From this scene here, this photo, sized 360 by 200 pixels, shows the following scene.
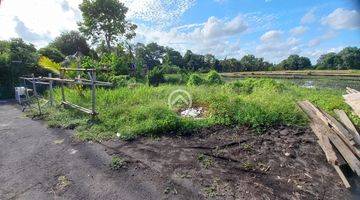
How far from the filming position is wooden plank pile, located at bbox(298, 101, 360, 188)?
4.73m

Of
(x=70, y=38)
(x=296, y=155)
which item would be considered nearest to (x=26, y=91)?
(x=296, y=155)

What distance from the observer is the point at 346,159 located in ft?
15.7

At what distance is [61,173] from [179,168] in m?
2.01

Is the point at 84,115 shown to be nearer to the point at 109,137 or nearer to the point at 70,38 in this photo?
the point at 109,137

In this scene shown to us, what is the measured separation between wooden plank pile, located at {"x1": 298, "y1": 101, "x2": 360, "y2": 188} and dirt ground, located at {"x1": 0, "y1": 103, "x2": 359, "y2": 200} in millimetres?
190

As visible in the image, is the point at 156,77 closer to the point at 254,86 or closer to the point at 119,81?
the point at 119,81

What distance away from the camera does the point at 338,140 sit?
17.4 feet

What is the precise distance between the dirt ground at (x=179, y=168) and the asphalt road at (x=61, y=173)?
1 cm

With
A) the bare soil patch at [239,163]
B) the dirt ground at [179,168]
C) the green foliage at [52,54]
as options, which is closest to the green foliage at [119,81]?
the dirt ground at [179,168]

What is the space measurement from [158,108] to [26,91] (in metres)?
6.78

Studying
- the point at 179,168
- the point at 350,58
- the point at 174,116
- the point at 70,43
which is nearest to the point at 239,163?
the point at 179,168

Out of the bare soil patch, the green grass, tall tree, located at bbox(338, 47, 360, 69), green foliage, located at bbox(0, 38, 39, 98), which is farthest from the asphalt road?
tall tree, located at bbox(338, 47, 360, 69)

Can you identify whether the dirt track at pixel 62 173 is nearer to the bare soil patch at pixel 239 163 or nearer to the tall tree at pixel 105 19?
the bare soil patch at pixel 239 163

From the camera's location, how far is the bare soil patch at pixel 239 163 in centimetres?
424
